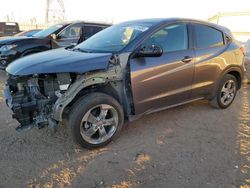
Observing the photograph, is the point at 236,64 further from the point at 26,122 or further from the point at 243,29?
the point at 243,29

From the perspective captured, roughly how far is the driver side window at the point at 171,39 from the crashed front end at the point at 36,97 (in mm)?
1392

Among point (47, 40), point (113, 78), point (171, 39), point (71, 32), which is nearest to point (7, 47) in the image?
point (47, 40)

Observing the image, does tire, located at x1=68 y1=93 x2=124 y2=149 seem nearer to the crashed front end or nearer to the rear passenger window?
the crashed front end

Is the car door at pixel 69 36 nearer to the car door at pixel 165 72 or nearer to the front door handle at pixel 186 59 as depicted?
the car door at pixel 165 72

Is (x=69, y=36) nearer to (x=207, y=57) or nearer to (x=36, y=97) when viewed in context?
(x=207, y=57)

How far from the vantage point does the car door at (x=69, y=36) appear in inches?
330

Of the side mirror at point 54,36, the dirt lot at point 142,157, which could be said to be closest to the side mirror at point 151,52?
the dirt lot at point 142,157

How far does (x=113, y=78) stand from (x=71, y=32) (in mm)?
5550

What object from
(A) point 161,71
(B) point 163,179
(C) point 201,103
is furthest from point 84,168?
(C) point 201,103

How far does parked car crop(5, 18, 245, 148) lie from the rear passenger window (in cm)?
2

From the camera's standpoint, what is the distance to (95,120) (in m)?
3.63

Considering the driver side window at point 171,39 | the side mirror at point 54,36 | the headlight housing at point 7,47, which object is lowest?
the headlight housing at point 7,47

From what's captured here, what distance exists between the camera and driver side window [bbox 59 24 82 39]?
8.51 meters

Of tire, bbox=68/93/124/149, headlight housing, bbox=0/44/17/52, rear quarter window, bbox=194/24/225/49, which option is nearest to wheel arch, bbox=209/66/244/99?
rear quarter window, bbox=194/24/225/49
